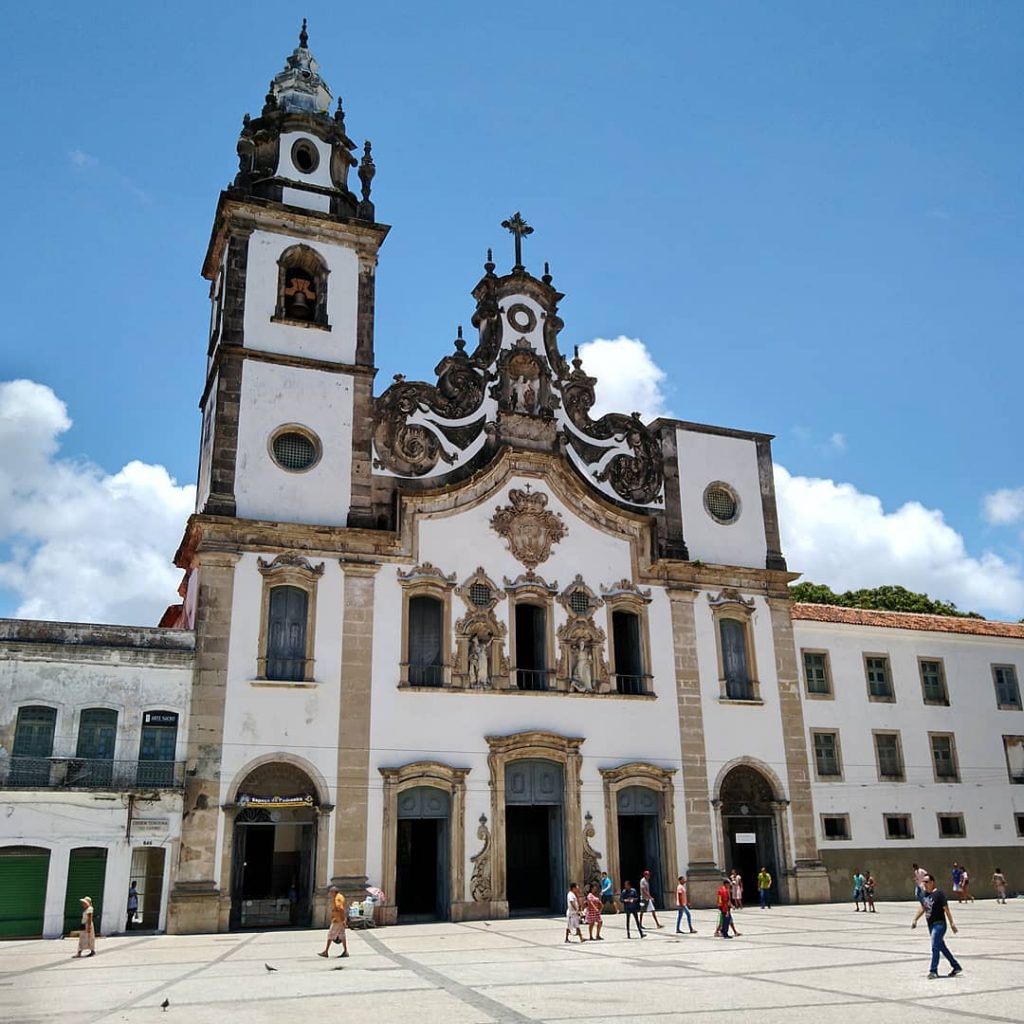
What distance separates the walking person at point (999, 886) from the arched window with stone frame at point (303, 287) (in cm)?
2717

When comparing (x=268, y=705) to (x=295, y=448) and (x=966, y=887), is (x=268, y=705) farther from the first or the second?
(x=966, y=887)

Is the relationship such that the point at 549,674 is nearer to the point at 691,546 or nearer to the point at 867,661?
the point at 691,546

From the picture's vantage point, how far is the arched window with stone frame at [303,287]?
31.1 metres

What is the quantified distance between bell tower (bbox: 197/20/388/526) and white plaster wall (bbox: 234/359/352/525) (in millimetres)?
31

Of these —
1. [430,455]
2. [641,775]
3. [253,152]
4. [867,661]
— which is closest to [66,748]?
[430,455]

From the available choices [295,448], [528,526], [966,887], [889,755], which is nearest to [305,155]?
[295,448]

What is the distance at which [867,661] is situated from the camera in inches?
1394

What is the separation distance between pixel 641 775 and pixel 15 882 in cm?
1643

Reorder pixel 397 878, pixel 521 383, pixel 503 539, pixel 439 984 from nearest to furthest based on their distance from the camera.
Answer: pixel 439 984, pixel 397 878, pixel 503 539, pixel 521 383

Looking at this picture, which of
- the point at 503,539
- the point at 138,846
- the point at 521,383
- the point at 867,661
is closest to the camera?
the point at 138,846

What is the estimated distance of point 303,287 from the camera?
31703mm

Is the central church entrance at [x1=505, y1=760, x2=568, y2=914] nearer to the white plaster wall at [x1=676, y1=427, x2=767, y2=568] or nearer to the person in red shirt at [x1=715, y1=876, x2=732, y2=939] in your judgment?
the person in red shirt at [x1=715, y1=876, x2=732, y2=939]

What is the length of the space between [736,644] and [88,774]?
19.5 metres

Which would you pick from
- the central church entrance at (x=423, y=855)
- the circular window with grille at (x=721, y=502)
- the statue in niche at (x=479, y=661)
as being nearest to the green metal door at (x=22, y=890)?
the central church entrance at (x=423, y=855)
